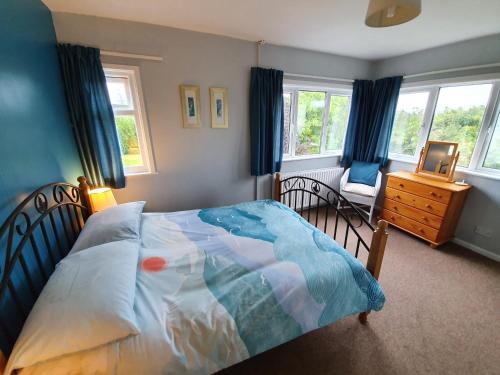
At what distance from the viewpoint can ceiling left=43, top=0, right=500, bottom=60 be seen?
1.75 metres

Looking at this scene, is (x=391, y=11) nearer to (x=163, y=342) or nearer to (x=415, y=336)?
(x=163, y=342)

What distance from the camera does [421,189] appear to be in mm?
2648

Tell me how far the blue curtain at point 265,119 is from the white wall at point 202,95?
0.34ft

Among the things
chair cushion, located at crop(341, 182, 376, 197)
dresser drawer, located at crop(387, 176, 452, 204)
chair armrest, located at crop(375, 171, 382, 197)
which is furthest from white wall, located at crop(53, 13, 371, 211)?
dresser drawer, located at crop(387, 176, 452, 204)

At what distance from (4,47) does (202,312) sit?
71.1 inches

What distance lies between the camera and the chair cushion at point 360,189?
3117mm

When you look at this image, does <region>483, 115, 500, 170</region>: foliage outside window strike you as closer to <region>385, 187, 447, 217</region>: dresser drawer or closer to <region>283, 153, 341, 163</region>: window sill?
<region>385, 187, 447, 217</region>: dresser drawer

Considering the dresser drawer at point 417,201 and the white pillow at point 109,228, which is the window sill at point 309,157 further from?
the white pillow at point 109,228

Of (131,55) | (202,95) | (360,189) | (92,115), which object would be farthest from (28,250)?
(360,189)

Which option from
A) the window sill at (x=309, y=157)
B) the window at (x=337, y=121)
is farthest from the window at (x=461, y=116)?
the window sill at (x=309, y=157)

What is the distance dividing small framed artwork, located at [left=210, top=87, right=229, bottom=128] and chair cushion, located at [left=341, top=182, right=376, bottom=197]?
2.12m

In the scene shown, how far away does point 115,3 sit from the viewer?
175 cm

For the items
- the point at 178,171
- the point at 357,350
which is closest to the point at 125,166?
the point at 178,171

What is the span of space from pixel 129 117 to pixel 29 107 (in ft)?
3.34
